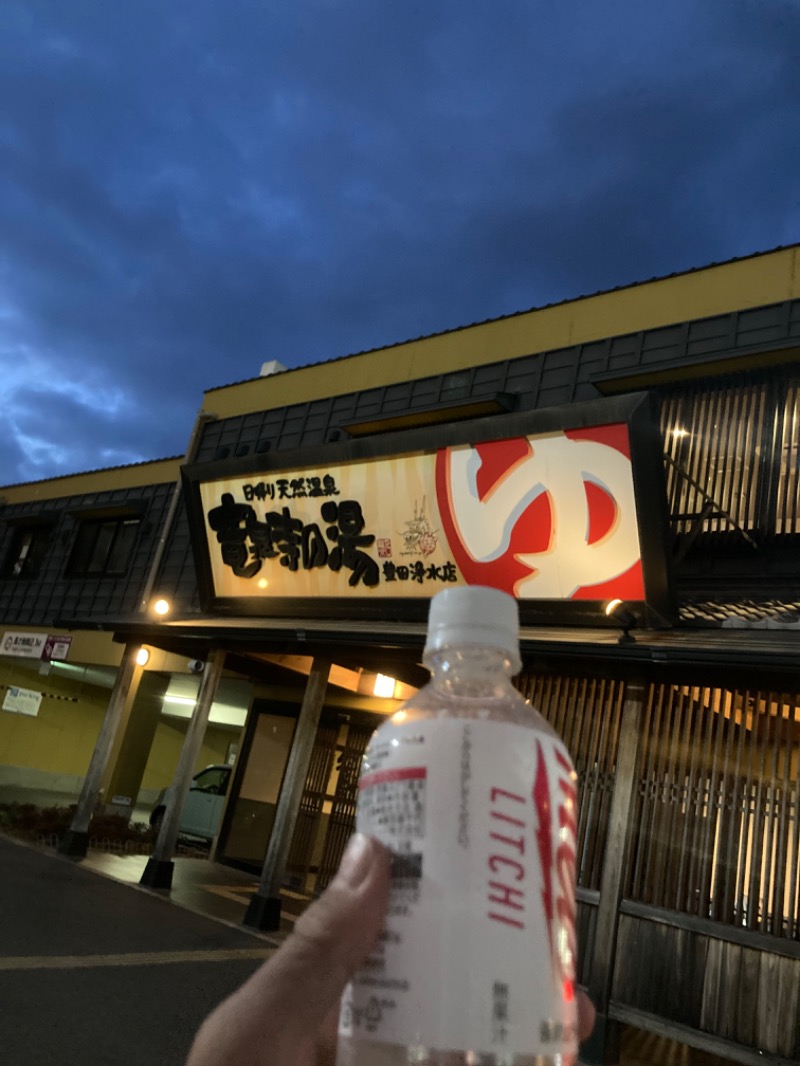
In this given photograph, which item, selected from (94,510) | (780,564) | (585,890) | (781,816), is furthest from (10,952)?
(94,510)

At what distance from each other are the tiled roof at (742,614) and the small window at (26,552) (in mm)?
17629

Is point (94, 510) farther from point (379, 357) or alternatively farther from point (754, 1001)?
point (754, 1001)

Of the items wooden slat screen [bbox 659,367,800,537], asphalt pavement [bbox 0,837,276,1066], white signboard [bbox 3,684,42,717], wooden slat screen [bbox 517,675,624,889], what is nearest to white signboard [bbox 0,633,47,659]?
white signboard [bbox 3,684,42,717]

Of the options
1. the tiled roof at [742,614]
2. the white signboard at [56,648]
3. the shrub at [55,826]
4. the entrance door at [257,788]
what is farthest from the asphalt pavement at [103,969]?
the white signboard at [56,648]

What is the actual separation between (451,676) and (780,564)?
23.9ft

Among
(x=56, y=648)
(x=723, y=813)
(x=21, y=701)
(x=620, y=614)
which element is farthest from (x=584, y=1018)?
(x=21, y=701)

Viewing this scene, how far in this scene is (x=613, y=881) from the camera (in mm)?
5828

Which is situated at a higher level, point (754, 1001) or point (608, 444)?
point (608, 444)

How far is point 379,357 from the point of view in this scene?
42.7 feet

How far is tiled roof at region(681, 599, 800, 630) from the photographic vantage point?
6434 millimetres

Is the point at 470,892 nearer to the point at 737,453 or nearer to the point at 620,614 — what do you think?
the point at 620,614

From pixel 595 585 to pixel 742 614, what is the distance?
1.44 meters

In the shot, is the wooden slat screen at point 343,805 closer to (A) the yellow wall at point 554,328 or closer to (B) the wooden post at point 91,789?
(B) the wooden post at point 91,789

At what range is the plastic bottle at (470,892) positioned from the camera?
1132 mm
